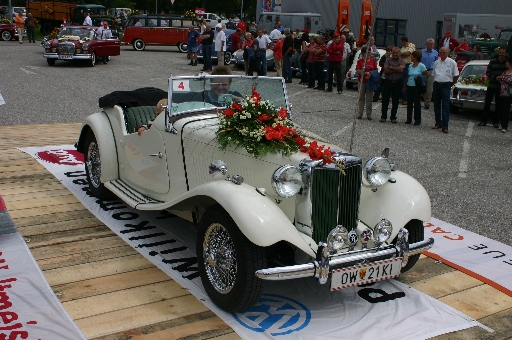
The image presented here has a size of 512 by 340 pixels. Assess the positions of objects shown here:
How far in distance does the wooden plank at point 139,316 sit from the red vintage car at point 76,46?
16916 mm

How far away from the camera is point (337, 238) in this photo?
380 centimetres

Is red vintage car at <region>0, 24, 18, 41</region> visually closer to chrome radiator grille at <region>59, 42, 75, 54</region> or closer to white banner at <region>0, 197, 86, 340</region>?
chrome radiator grille at <region>59, 42, 75, 54</region>

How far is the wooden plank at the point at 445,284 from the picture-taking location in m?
4.38

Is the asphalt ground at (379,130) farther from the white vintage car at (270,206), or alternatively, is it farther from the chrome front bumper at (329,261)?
the chrome front bumper at (329,261)

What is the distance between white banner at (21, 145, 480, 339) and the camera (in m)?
3.74

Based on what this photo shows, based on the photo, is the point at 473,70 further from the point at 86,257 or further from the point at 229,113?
the point at 86,257

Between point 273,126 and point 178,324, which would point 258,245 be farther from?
point 273,126

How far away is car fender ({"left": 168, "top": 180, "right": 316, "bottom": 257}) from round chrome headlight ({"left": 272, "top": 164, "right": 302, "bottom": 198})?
0.12 meters

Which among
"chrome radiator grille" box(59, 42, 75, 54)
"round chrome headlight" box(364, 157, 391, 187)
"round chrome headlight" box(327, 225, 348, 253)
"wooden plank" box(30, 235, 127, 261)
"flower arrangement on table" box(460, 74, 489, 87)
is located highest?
"chrome radiator grille" box(59, 42, 75, 54)

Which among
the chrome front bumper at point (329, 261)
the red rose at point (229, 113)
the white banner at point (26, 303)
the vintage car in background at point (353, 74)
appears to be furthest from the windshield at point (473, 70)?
the white banner at point (26, 303)

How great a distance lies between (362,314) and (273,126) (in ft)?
4.98

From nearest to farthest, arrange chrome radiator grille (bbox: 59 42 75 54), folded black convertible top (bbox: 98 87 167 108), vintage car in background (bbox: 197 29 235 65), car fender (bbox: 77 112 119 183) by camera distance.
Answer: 1. car fender (bbox: 77 112 119 183)
2. folded black convertible top (bbox: 98 87 167 108)
3. chrome radiator grille (bbox: 59 42 75 54)
4. vintage car in background (bbox: 197 29 235 65)

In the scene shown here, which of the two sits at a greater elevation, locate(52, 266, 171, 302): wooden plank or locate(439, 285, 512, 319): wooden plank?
locate(52, 266, 171, 302): wooden plank

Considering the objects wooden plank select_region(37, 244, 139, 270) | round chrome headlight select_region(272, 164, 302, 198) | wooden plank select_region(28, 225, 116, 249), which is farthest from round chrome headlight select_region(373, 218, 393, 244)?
wooden plank select_region(28, 225, 116, 249)
